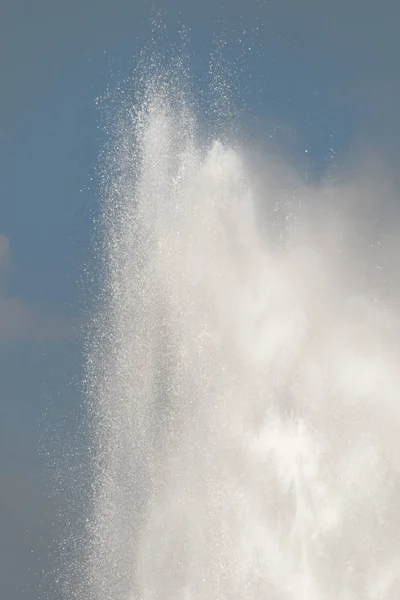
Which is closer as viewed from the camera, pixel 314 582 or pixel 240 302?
pixel 314 582

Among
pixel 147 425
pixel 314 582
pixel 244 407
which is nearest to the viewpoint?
pixel 314 582

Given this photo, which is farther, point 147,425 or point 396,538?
point 147,425

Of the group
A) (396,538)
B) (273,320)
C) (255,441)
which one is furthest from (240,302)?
(396,538)

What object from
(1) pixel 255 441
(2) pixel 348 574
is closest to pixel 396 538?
(2) pixel 348 574

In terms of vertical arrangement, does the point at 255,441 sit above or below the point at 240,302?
below

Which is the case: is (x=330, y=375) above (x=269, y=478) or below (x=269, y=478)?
above

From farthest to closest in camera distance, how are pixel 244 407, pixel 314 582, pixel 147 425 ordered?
pixel 147 425 < pixel 244 407 < pixel 314 582

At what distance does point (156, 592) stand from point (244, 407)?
8.81m

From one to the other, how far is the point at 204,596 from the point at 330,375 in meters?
10.2

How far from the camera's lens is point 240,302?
58.1m

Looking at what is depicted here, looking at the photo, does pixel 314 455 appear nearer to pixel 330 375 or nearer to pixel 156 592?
pixel 330 375

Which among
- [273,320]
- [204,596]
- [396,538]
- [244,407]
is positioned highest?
[273,320]

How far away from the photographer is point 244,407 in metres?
56.1

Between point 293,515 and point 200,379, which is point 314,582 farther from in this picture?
point 200,379
